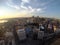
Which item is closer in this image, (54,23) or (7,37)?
(7,37)

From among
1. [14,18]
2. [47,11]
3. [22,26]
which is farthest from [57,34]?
[14,18]

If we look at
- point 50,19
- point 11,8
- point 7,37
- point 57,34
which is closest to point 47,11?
point 50,19

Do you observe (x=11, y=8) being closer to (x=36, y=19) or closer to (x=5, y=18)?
(x=5, y=18)

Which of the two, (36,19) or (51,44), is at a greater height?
(36,19)

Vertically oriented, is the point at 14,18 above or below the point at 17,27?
above

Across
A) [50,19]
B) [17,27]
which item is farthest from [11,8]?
[50,19]

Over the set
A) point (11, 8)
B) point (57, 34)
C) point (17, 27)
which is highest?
point (11, 8)

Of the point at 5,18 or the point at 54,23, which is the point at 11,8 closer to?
the point at 5,18
